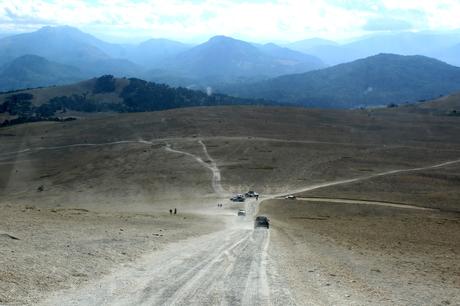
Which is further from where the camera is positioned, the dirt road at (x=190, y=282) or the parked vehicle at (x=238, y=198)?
the parked vehicle at (x=238, y=198)

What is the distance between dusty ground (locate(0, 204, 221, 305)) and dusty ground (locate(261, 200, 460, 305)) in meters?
6.70

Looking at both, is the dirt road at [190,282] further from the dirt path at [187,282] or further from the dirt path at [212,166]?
the dirt path at [212,166]

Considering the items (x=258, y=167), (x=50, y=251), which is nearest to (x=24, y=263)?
(x=50, y=251)

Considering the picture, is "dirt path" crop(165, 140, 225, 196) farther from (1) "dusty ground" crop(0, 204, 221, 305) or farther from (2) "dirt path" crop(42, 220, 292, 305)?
(2) "dirt path" crop(42, 220, 292, 305)

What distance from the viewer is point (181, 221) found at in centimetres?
4128

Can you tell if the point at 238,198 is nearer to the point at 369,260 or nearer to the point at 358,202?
the point at 358,202

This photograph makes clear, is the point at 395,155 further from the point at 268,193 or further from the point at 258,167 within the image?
the point at 268,193

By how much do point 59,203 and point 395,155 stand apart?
210 feet

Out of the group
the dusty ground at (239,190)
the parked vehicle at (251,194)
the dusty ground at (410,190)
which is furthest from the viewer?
the parked vehicle at (251,194)

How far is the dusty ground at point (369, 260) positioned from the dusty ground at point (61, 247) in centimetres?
670

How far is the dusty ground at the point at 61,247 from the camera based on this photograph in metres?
Answer: 15.8

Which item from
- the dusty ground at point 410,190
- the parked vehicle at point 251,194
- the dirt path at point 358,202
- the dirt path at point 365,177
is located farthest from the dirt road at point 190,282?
the dirt path at point 365,177

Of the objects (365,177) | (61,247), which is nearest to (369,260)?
(61,247)

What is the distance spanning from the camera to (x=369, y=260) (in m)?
24.3
